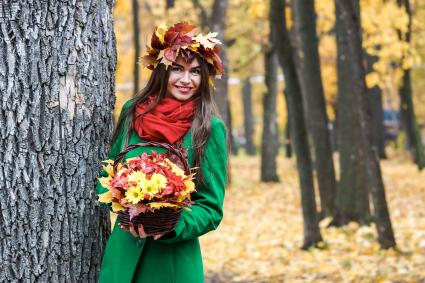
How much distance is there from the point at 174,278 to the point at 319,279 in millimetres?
4390

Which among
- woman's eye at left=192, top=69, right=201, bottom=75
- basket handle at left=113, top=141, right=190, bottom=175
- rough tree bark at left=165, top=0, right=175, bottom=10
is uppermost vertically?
rough tree bark at left=165, top=0, right=175, bottom=10

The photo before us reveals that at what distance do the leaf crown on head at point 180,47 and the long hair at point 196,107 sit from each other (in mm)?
43

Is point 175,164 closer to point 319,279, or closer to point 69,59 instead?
Result: point 69,59

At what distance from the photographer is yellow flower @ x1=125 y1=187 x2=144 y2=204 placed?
9.80 ft

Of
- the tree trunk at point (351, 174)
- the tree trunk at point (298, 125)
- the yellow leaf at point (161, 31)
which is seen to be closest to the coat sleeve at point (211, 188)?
the yellow leaf at point (161, 31)

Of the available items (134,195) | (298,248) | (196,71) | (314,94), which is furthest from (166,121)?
(314,94)

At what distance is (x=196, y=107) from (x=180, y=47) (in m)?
0.32

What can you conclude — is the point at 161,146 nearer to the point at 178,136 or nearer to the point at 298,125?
the point at 178,136

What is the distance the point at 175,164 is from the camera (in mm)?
3338

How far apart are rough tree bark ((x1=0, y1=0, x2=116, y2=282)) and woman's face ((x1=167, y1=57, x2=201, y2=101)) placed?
1.31 feet

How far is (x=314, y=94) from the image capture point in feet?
34.9

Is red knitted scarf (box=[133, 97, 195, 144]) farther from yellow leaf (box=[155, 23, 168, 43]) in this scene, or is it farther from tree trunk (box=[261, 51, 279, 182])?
tree trunk (box=[261, 51, 279, 182])

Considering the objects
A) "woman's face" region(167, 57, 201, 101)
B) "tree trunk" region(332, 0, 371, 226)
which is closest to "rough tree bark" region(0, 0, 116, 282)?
"woman's face" region(167, 57, 201, 101)

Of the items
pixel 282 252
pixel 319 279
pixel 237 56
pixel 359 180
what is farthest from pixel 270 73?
pixel 319 279
